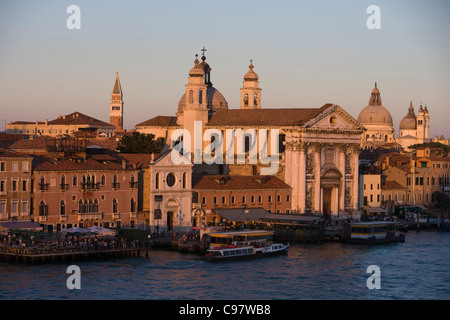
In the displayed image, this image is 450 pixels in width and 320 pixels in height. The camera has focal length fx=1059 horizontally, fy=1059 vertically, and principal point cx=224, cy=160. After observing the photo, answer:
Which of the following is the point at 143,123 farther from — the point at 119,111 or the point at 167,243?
the point at 119,111

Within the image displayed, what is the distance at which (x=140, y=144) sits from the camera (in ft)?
206

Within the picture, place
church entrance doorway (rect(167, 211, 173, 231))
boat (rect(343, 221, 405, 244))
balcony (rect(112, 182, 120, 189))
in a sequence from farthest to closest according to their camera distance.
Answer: boat (rect(343, 221, 405, 244))
church entrance doorway (rect(167, 211, 173, 231))
balcony (rect(112, 182, 120, 189))

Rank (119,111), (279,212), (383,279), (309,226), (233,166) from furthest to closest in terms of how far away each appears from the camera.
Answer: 1. (119,111)
2. (233,166)
3. (279,212)
4. (309,226)
5. (383,279)

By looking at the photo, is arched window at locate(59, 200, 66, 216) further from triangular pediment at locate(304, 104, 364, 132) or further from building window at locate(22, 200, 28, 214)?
triangular pediment at locate(304, 104, 364, 132)

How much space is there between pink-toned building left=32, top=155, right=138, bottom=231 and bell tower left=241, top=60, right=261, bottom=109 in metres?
19.9

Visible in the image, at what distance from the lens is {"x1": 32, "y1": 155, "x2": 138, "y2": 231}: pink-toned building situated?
1775 inches

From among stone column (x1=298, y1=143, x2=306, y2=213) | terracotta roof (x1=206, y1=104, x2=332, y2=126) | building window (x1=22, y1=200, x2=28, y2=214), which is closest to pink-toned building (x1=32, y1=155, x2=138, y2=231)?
building window (x1=22, y1=200, x2=28, y2=214)

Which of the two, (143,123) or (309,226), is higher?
(143,123)

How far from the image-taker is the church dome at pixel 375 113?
118 m

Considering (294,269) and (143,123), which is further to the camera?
(143,123)

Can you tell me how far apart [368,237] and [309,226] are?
294cm

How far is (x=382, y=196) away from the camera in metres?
65.7
